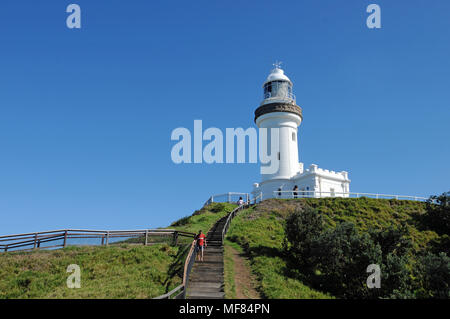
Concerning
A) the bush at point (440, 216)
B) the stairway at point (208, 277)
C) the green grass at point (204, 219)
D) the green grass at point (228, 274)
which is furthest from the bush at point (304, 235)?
the bush at point (440, 216)

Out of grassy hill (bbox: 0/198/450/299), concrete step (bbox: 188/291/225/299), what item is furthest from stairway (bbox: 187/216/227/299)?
grassy hill (bbox: 0/198/450/299)

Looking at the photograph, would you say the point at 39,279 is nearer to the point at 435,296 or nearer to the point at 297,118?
the point at 435,296

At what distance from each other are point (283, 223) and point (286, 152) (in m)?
15.4

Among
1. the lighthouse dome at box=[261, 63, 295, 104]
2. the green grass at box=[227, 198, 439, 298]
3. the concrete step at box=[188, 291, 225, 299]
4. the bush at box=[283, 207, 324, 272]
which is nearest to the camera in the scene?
the concrete step at box=[188, 291, 225, 299]

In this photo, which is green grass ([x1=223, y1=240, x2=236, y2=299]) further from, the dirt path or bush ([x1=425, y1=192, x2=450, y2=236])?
bush ([x1=425, y1=192, x2=450, y2=236])

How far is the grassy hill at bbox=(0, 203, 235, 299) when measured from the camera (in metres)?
14.0

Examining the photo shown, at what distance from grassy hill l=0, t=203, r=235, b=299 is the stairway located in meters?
0.73

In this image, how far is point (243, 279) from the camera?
1666cm

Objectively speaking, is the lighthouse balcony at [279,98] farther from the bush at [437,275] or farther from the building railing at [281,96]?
the bush at [437,275]

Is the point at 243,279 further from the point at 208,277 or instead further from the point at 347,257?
the point at 347,257

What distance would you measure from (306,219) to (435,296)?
834 cm

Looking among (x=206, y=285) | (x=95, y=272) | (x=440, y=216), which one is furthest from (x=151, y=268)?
(x=440, y=216)

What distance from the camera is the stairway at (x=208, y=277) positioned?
45.8 ft
